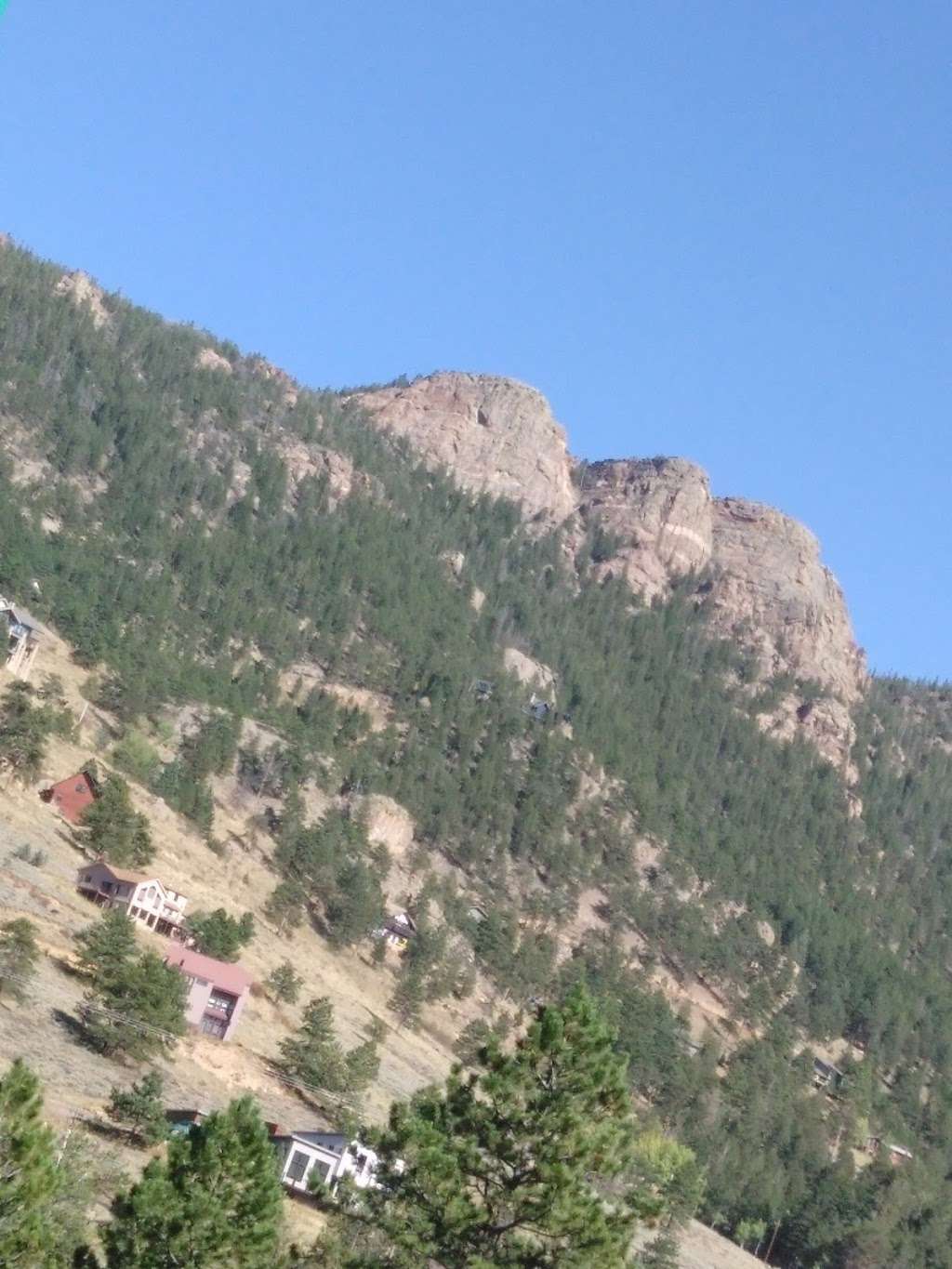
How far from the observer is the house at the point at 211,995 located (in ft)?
183

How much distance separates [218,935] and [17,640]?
38570mm

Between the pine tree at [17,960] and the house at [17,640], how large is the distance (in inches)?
1877

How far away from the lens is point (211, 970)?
58000mm

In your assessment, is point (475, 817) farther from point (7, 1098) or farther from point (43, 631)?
point (7, 1098)

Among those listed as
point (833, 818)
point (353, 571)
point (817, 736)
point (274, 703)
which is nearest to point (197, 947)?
point (274, 703)

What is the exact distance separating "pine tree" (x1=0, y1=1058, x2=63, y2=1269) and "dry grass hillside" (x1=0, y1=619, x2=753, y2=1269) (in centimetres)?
1021

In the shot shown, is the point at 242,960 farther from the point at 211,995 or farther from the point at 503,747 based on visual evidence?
the point at 503,747

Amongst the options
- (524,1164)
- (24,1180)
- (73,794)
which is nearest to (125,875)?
(73,794)

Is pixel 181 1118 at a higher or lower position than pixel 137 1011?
lower

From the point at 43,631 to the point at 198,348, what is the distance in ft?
295

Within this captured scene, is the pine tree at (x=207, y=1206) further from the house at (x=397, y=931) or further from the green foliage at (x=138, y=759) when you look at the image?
the house at (x=397, y=931)

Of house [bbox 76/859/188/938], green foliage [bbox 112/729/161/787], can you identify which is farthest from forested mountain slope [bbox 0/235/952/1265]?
house [bbox 76/859/188/938]

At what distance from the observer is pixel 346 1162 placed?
43.7 m

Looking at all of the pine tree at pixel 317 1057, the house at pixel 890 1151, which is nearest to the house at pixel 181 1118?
the pine tree at pixel 317 1057
